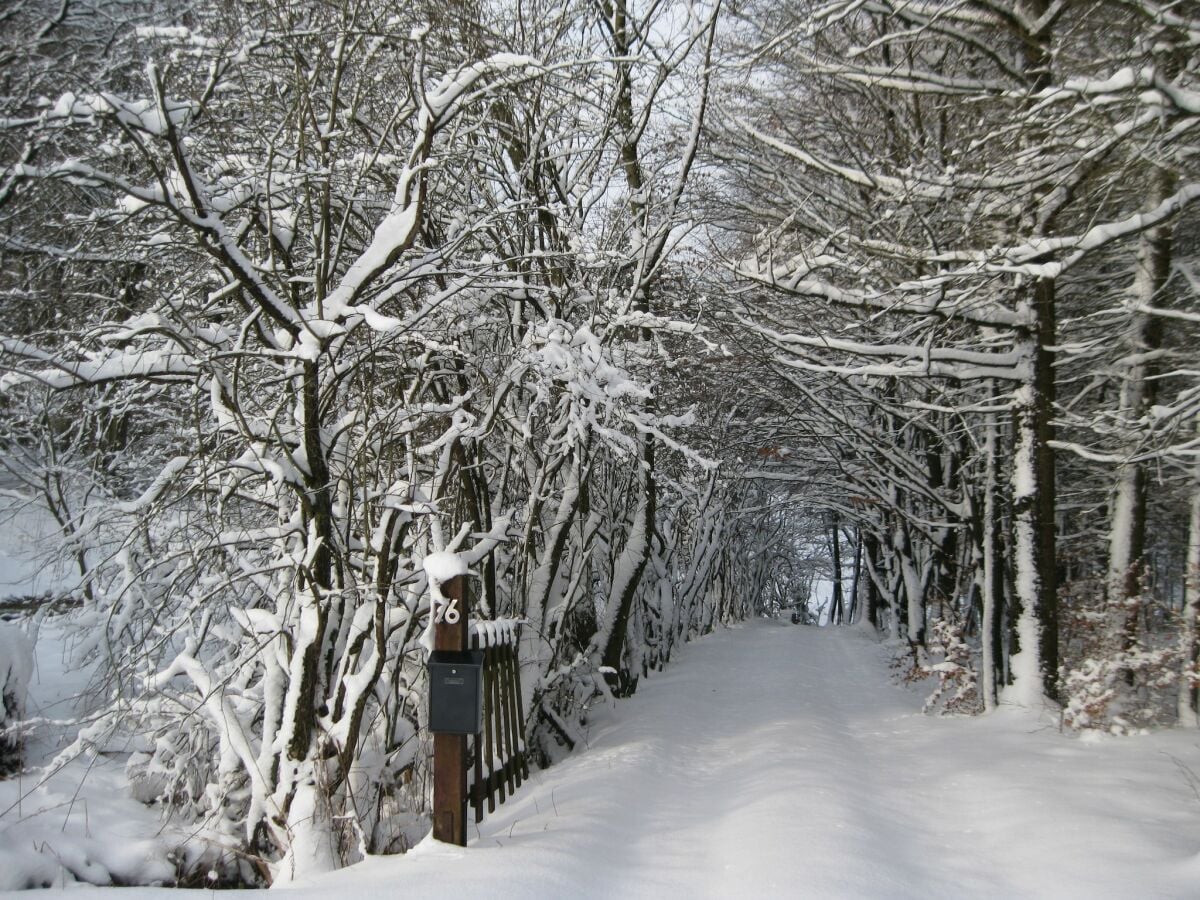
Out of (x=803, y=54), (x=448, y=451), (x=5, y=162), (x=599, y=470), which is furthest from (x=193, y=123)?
(x=599, y=470)

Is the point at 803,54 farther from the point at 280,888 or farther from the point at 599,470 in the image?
the point at 280,888

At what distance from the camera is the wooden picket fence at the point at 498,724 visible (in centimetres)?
586

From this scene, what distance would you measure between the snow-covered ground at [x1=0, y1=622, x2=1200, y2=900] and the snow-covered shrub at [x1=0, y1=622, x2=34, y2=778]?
57.1 inches

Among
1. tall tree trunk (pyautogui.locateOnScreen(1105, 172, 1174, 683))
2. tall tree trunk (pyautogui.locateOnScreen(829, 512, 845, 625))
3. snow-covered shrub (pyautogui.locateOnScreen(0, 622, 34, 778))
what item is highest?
tall tree trunk (pyautogui.locateOnScreen(1105, 172, 1174, 683))

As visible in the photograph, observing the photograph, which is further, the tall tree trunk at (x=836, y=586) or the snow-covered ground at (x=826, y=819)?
the tall tree trunk at (x=836, y=586)

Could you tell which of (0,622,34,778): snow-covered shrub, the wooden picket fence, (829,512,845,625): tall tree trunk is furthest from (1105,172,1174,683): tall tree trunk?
(829,512,845,625): tall tree trunk

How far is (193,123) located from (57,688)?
28.4 feet

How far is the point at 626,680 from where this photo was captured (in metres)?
11.9

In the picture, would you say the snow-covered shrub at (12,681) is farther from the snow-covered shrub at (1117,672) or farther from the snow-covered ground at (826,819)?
the snow-covered shrub at (1117,672)

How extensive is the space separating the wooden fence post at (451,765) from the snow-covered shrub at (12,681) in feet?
18.7

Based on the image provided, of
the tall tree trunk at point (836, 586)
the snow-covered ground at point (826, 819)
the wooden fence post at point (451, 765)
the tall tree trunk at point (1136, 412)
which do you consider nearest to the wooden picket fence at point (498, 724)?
the snow-covered ground at point (826, 819)

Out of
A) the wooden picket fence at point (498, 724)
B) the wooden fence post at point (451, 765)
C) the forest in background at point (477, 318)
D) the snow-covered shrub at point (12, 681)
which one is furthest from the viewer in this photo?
the snow-covered shrub at point (12, 681)

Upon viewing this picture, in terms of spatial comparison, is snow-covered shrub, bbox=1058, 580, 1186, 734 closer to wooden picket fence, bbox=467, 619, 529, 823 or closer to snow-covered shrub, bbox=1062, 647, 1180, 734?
snow-covered shrub, bbox=1062, 647, 1180, 734

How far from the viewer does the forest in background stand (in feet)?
17.4
